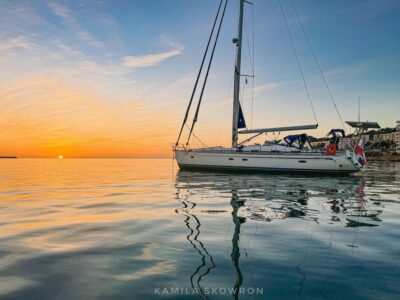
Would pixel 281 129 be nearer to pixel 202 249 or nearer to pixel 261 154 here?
pixel 261 154

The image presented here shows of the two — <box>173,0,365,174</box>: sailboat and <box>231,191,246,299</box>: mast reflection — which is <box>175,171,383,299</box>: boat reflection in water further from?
<box>173,0,365,174</box>: sailboat

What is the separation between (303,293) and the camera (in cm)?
334

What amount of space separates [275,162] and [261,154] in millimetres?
1403

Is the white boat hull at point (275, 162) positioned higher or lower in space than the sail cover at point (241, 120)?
lower

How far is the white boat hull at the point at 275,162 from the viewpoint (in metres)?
25.4

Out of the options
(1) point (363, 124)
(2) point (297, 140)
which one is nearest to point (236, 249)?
(2) point (297, 140)

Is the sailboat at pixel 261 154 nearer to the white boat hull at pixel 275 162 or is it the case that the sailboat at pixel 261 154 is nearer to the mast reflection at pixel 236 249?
the white boat hull at pixel 275 162

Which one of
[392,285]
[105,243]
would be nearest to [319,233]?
[392,285]

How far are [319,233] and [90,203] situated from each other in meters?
7.73

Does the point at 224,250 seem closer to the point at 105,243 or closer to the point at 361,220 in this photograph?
the point at 105,243

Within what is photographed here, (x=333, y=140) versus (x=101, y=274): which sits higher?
(x=333, y=140)

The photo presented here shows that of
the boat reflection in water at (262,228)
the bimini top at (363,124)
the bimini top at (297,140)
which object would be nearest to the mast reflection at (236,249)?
the boat reflection in water at (262,228)

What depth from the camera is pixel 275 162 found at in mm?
26438

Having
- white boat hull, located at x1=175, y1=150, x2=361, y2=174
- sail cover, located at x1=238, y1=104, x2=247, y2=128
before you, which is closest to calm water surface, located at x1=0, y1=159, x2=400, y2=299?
white boat hull, located at x1=175, y1=150, x2=361, y2=174
